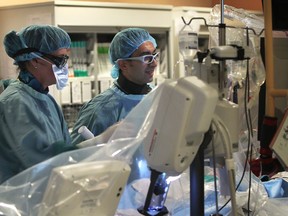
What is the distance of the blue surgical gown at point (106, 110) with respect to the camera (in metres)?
2.13

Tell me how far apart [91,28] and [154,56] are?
1.17 m

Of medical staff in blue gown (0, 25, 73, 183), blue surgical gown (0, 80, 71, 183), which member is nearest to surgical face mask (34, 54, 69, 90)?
medical staff in blue gown (0, 25, 73, 183)

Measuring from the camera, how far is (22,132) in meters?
1.60

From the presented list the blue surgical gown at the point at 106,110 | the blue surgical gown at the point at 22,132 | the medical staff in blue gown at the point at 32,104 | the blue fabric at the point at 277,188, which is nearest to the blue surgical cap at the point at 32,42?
A: the medical staff in blue gown at the point at 32,104

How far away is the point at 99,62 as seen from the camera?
3518mm

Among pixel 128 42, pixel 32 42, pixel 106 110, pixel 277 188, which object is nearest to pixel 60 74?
pixel 32 42

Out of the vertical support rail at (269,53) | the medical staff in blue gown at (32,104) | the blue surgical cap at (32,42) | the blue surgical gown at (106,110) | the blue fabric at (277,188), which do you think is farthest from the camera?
the vertical support rail at (269,53)

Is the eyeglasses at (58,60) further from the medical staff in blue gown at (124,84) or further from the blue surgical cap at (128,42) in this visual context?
the blue surgical cap at (128,42)

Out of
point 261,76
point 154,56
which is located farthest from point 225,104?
point 154,56

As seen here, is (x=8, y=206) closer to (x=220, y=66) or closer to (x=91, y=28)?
(x=220, y=66)

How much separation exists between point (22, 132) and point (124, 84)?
2.62 ft

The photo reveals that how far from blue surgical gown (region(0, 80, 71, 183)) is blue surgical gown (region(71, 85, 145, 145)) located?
1.27ft

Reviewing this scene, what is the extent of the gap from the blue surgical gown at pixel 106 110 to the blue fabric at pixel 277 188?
890mm

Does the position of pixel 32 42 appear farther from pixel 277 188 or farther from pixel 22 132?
pixel 277 188
